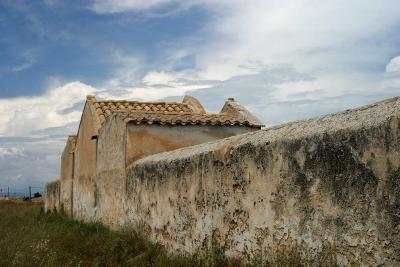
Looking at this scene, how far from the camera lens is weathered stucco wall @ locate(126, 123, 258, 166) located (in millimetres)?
9789

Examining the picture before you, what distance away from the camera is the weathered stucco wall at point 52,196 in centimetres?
1995

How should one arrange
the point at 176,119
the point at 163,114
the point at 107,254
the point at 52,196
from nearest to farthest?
the point at 107,254, the point at 176,119, the point at 163,114, the point at 52,196

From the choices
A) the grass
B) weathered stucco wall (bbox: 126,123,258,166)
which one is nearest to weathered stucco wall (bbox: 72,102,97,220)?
the grass

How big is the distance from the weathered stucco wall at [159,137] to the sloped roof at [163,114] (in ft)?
0.43

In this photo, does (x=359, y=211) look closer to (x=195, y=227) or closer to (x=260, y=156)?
(x=260, y=156)

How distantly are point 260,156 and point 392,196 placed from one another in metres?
1.84

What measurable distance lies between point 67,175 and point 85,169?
387 centimetres

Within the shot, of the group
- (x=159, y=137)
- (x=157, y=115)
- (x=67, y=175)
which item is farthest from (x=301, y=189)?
(x=67, y=175)

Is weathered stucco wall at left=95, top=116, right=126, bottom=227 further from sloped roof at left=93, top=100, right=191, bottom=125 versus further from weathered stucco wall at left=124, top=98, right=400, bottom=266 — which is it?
weathered stucco wall at left=124, top=98, right=400, bottom=266

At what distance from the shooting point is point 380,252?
3453mm

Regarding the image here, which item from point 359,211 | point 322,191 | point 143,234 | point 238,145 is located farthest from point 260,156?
point 143,234

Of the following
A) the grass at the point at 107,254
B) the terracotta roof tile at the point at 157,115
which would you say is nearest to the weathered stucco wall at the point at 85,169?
the terracotta roof tile at the point at 157,115

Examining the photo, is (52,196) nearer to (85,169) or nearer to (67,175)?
(67,175)

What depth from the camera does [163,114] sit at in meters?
10.7
